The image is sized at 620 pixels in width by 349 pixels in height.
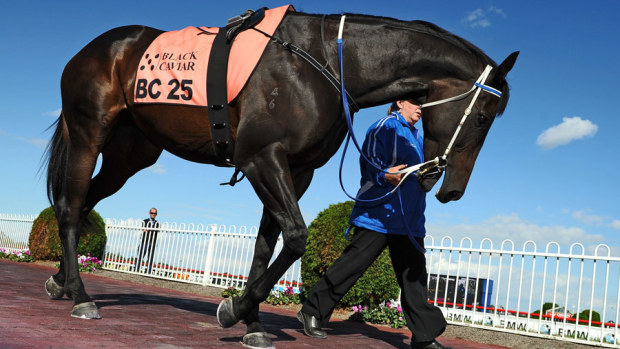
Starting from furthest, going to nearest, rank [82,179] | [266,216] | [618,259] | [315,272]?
[315,272] → [618,259] → [82,179] → [266,216]

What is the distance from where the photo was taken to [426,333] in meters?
4.14

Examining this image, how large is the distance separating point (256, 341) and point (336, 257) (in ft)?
17.1

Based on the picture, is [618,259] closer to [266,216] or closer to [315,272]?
[315,272]

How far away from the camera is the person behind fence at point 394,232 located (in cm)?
417

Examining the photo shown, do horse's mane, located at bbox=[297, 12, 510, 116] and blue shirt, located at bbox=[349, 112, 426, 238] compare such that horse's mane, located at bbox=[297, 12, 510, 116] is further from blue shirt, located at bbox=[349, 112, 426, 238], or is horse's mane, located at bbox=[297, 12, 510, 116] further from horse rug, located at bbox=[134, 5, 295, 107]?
blue shirt, located at bbox=[349, 112, 426, 238]

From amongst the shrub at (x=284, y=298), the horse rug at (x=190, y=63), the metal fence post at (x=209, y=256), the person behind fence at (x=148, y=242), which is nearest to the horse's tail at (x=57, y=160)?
the horse rug at (x=190, y=63)

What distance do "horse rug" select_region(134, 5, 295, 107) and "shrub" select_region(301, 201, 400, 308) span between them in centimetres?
468

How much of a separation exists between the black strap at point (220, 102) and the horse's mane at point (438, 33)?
0.74 metres

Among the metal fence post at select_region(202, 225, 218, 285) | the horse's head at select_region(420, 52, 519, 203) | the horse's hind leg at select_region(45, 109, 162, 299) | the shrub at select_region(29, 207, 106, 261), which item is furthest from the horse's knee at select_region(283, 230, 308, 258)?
the shrub at select_region(29, 207, 106, 261)

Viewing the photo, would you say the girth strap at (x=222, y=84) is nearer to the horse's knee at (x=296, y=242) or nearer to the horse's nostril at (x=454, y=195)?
the horse's knee at (x=296, y=242)

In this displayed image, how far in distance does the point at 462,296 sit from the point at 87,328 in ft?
23.0

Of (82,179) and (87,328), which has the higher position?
(82,179)

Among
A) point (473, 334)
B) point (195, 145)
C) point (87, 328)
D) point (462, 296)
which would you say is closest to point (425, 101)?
point (195, 145)

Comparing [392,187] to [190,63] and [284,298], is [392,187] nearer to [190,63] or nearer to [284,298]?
[190,63]
